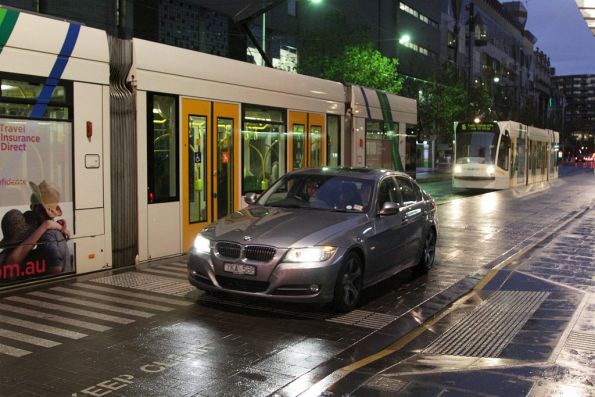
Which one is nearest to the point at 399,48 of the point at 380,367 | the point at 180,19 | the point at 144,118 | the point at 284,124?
the point at 180,19

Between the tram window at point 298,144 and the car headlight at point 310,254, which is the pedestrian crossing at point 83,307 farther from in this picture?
the tram window at point 298,144

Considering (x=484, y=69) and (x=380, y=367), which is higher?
(x=484, y=69)

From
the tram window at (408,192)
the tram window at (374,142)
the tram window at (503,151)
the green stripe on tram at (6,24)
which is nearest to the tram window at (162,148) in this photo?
the green stripe on tram at (6,24)

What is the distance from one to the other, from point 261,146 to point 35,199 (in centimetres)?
499

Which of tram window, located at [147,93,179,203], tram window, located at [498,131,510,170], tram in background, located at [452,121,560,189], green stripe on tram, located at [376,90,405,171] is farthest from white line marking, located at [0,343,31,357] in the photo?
tram window, located at [498,131,510,170]

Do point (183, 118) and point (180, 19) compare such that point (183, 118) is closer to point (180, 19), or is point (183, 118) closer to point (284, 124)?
point (284, 124)

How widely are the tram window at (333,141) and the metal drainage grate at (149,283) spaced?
661 cm

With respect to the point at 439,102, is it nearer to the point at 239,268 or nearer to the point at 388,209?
the point at 388,209

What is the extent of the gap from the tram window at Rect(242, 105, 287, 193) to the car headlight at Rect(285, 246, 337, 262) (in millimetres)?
5030

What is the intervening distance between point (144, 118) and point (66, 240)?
7.04 feet

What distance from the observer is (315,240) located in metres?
6.79

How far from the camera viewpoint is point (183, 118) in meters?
9.98

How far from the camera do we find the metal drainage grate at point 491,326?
598cm

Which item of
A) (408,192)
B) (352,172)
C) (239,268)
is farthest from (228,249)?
(408,192)
